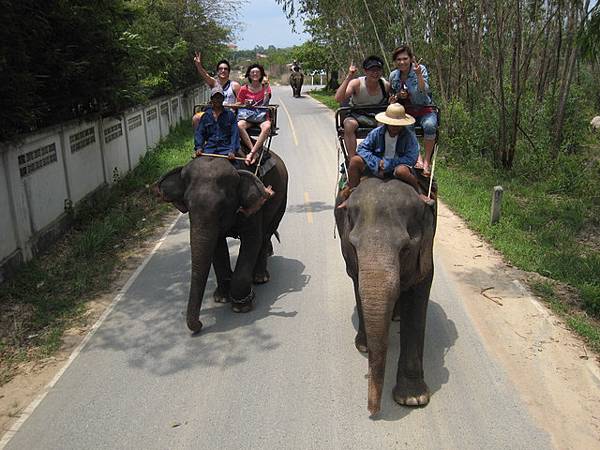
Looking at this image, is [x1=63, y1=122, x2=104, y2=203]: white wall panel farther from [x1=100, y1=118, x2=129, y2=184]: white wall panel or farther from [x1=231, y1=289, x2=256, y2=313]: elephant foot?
[x1=231, y1=289, x2=256, y2=313]: elephant foot

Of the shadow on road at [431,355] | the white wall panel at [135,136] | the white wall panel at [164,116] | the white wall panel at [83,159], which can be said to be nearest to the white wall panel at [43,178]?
the white wall panel at [83,159]

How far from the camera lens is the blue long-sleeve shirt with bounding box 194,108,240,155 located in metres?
6.38

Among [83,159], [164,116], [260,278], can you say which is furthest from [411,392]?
[164,116]

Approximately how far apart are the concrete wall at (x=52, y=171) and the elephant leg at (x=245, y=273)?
3.04 metres

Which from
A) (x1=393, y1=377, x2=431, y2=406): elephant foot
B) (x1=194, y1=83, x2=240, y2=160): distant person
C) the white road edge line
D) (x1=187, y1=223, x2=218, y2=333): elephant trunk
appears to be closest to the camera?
the white road edge line

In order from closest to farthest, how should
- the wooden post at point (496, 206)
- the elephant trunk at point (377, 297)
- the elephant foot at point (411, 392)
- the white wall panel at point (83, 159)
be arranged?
1. the elephant trunk at point (377, 297)
2. the elephant foot at point (411, 392)
3. the wooden post at point (496, 206)
4. the white wall panel at point (83, 159)

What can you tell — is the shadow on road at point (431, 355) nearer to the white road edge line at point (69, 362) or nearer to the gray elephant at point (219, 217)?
the gray elephant at point (219, 217)

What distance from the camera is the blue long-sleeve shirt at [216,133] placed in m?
6.38

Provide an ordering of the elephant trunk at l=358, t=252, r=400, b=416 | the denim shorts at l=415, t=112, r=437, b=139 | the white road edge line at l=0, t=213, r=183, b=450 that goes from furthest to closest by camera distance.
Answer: the denim shorts at l=415, t=112, r=437, b=139
the white road edge line at l=0, t=213, r=183, b=450
the elephant trunk at l=358, t=252, r=400, b=416

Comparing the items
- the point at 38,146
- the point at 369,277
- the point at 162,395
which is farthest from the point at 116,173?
the point at 369,277

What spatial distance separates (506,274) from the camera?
24.6ft

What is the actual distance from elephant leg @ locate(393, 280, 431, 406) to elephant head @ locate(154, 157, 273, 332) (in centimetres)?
204

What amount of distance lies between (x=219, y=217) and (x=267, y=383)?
68.8 inches

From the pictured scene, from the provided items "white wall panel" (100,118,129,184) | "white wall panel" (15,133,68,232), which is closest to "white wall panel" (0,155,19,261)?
"white wall panel" (15,133,68,232)
